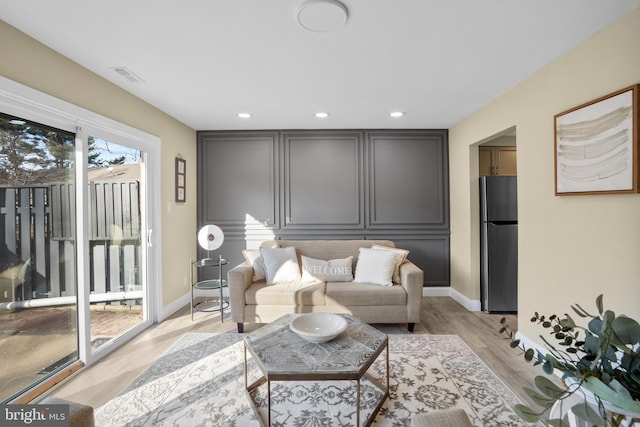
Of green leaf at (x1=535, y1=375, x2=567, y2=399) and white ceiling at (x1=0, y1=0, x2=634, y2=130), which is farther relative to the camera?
white ceiling at (x1=0, y1=0, x2=634, y2=130)

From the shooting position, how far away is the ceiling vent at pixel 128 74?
94.2 inches

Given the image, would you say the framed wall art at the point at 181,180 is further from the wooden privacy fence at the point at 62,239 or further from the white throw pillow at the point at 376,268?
the white throw pillow at the point at 376,268

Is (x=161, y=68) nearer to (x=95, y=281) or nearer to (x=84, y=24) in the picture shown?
(x=84, y=24)

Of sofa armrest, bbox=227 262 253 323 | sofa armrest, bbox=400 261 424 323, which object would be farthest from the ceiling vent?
sofa armrest, bbox=400 261 424 323

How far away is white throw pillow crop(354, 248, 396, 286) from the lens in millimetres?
3250

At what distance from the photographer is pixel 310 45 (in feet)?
6.77

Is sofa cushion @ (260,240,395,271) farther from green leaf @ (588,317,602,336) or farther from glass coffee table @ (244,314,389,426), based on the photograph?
green leaf @ (588,317,602,336)

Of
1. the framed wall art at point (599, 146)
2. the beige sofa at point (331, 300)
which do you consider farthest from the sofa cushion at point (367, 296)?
the framed wall art at point (599, 146)

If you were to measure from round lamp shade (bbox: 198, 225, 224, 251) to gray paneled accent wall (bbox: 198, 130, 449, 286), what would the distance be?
2.19 ft

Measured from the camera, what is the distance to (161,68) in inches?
94.0

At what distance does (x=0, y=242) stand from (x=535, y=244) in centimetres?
395

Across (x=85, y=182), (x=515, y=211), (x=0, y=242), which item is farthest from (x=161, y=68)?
(x=515, y=211)
